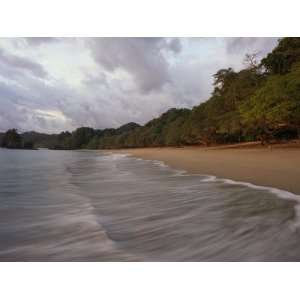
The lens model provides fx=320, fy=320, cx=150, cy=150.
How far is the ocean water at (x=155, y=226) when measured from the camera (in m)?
2.43

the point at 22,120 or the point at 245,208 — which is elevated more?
Result: the point at 22,120

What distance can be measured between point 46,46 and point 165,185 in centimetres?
289

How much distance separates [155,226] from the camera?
3004 millimetres

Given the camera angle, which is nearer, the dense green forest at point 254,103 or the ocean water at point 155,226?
the ocean water at point 155,226

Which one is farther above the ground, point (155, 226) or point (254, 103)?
point (254, 103)

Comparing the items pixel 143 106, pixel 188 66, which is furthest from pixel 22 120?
pixel 188 66

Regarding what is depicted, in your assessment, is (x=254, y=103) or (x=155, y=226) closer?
(x=155, y=226)

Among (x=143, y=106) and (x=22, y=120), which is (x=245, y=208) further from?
(x=22, y=120)

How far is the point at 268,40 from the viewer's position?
3.76 meters

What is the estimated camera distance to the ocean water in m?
2.43

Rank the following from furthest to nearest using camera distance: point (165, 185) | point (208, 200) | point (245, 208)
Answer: point (165, 185) → point (208, 200) → point (245, 208)

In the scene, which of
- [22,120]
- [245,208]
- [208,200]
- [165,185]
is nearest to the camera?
[245,208]
